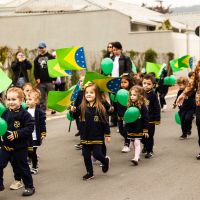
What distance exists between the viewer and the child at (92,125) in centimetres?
741

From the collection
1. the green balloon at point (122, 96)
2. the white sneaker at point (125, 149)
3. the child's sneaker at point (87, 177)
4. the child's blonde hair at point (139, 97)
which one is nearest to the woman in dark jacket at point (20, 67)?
the white sneaker at point (125, 149)

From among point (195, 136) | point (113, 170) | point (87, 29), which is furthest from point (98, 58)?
→ point (113, 170)

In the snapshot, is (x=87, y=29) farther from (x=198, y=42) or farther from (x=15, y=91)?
(x=15, y=91)

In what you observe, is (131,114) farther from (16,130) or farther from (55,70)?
(16,130)

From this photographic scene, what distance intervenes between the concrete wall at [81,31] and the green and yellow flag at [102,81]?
26.6 m

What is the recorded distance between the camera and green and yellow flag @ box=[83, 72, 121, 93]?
7629mm

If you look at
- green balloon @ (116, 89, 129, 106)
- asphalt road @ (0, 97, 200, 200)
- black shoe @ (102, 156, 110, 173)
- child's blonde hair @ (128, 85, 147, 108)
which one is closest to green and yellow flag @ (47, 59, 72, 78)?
green balloon @ (116, 89, 129, 106)

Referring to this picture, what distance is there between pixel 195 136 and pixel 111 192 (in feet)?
15.5

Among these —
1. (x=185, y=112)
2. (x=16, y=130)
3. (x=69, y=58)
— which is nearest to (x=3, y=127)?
(x=16, y=130)

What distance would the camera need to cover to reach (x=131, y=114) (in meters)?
8.30

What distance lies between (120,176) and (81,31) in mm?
27529

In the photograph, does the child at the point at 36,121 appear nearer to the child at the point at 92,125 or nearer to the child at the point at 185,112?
the child at the point at 92,125

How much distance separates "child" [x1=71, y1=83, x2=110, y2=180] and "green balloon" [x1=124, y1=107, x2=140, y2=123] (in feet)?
2.85

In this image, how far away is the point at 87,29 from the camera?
1363 inches
